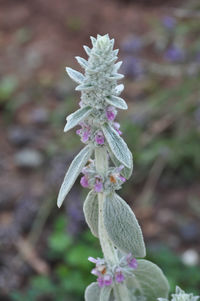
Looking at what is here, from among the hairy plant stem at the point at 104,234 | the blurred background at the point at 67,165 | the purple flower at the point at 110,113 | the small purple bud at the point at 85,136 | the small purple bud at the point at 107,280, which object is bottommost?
the small purple bud at the point at 107,280

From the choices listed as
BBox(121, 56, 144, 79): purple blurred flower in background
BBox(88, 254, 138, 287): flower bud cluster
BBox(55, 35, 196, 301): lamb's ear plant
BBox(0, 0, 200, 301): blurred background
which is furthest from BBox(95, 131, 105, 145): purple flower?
BBox(121, 56, 144, 79): purple blurred flower in background

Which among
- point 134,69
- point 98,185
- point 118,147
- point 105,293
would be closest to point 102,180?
point 98,185

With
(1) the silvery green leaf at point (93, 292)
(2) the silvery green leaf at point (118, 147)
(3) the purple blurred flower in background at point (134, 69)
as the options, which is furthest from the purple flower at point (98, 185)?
(3) the purple blurred flower in background at point (134, 69)

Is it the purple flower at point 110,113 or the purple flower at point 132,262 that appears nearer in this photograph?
the purple flower at point 110,113

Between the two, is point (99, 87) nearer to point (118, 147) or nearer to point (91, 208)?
point (118, 147)

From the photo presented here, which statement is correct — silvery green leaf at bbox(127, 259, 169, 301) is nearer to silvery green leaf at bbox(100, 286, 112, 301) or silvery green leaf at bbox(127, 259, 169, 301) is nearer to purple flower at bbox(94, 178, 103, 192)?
silvery green leaf at bbox(100, 286, 112, 301)

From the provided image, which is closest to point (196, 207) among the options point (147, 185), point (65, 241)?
point (147, 185)

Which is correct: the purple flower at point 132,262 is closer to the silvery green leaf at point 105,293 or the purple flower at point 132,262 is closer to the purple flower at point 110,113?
the silvery green leaf at point 105,293

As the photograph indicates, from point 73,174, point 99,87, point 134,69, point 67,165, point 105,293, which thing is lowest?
point 105,293
